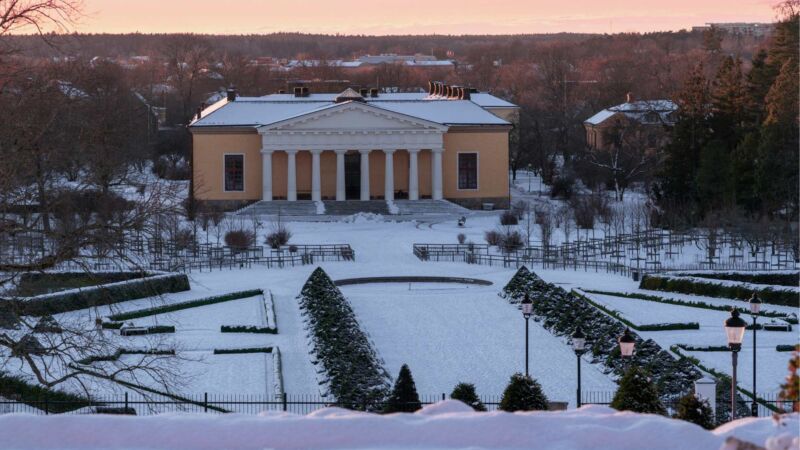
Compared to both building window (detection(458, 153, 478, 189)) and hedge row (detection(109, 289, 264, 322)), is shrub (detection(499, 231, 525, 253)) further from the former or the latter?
building window (detection(458, 153, 478, 189))

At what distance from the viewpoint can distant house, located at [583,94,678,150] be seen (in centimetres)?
7419

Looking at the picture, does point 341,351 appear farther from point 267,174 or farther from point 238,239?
point 267,174

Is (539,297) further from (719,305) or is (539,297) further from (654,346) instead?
(654,346)

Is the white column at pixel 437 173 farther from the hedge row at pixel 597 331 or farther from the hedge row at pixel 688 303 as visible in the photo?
the hedge row at pixel 688 303

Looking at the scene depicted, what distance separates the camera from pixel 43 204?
20.7 meters

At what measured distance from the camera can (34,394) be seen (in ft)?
73.0

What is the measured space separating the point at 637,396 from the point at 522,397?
1.54 meters

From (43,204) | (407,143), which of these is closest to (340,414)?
(43,204)

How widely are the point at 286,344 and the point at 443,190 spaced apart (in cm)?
3546

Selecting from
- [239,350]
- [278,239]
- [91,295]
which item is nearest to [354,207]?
[278,239]

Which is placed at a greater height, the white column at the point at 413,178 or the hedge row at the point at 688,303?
the white column at the point at 413,178

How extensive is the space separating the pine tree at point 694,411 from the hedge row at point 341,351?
22.2 feet

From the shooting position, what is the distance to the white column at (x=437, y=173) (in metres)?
62.7

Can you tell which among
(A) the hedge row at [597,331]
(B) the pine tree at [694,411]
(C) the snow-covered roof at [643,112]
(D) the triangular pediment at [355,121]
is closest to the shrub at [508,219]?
(D) the triangular pediment at [355,121]
